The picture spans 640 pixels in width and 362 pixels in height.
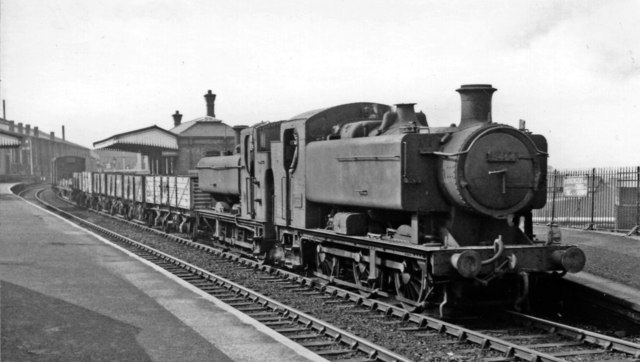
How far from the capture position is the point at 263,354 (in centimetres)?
652

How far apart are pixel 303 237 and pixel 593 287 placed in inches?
187

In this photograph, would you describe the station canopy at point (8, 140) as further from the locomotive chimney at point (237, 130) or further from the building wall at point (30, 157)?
the building wall at point (30, 157)

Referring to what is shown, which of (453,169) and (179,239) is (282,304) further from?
(179,239)

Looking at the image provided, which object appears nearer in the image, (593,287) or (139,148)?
(593,287)

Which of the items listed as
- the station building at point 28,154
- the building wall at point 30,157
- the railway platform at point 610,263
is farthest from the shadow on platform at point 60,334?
the building wall at point 30,157

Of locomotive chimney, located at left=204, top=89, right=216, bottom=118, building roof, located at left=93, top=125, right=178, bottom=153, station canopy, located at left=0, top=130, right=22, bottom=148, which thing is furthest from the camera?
locomotive chimney, located at left=204, top=89, right=216, bottom=118

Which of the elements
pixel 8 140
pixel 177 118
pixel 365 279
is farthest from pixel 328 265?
pixel 177 118

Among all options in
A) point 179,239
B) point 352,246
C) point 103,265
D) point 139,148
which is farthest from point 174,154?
point 352,246

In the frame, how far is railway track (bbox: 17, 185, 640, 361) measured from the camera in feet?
22.6

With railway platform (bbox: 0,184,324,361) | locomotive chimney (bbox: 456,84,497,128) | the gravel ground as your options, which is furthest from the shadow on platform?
the gravel ground

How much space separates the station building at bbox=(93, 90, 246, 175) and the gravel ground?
77.2 feet

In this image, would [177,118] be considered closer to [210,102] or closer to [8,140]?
[210,102]

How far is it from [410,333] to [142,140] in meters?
29.1

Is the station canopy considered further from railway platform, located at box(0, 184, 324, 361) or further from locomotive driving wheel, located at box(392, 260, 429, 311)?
locomotive driving wheel, located at box(392, 260, 429, 311)
